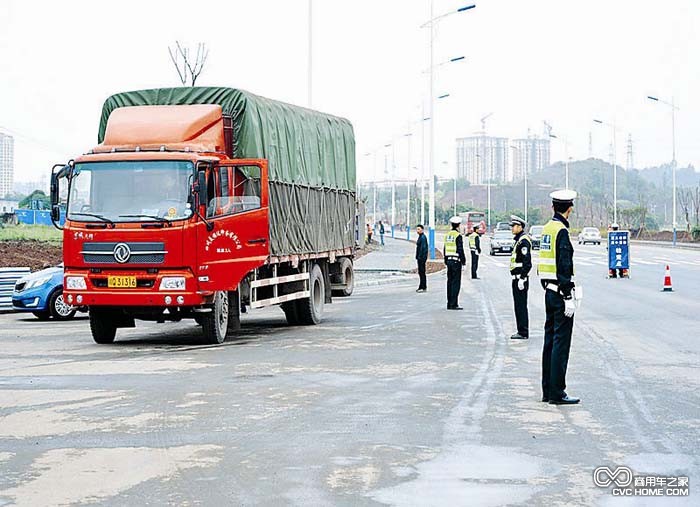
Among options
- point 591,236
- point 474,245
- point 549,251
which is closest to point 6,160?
point 591,236

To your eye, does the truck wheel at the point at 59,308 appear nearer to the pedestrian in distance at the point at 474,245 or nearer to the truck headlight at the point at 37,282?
the truck headlight at the point at 37,282

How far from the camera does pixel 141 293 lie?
51.0ft

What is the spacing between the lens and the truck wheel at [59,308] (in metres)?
21.4

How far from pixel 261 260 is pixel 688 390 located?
24.6ft

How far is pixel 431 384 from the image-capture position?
11945mm

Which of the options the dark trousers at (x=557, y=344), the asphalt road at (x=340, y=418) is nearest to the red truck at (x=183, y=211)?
the asphalt road at (x=340, y=418)

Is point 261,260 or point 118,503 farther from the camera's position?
point 261,260

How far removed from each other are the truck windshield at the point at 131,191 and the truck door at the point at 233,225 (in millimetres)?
418

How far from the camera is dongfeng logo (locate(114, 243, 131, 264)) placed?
1549 cm

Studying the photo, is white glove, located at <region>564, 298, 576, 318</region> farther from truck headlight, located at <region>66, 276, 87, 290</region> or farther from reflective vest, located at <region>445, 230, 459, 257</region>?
reflective vest, located at <region>445, 230, 459, 257</region>

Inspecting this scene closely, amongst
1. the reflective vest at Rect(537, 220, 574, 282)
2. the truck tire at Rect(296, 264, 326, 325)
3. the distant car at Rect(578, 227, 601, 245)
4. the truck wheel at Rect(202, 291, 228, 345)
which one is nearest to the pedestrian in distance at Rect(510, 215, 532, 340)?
the truck tire at Rect(296, 264, 326, 325)

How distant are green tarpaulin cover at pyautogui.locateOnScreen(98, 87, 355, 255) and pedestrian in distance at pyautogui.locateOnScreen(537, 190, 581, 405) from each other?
7388mm

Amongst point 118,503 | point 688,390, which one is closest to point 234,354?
point 688,390

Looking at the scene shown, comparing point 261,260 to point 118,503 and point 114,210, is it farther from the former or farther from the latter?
point 118,503
